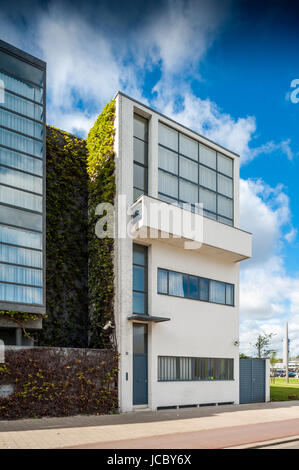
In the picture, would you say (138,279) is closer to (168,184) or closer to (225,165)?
(168,184)

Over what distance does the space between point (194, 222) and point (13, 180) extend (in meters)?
8.74

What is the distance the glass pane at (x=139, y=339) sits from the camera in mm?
19219

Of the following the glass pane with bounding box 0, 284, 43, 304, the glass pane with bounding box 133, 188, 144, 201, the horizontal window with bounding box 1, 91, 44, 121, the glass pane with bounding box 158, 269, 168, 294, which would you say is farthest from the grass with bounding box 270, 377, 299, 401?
the horizontal window with bounding box 1, 91, 44, 121

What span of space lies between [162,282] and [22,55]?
38.1 ft

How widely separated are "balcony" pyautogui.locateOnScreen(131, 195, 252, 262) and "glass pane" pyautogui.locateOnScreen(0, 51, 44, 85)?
6.82 m

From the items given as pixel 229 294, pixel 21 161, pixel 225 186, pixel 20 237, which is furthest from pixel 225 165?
pixel 20 237

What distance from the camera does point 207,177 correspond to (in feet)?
78.9

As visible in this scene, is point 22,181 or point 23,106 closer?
point 22,181

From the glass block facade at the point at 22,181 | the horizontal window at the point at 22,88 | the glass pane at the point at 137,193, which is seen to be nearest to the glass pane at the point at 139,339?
the glass block facade at the point at 22,181

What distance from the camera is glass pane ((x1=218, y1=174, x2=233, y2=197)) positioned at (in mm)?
24783

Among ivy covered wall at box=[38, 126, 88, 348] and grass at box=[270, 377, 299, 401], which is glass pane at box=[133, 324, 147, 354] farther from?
grass at box=[270, 377, 299, 401]

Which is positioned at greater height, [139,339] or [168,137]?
[168,137]

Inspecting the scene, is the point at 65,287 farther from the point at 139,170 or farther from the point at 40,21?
the point at 40,21

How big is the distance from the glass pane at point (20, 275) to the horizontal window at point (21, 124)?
222 inches
